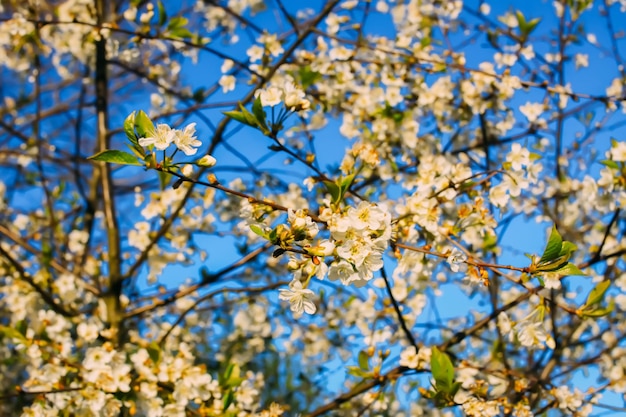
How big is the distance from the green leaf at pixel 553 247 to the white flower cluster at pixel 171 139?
2.73ft

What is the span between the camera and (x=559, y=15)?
357 centimetres

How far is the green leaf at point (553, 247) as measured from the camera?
52.2 inches

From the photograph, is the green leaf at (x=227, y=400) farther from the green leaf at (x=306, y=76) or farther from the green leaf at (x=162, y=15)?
the green leaf at (x=162, y=15)

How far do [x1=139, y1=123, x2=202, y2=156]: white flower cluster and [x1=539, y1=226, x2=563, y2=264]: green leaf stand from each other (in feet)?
2.73

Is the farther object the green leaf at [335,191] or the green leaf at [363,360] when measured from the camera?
the green leaf at [363,360]

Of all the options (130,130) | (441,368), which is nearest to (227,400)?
(441,368)

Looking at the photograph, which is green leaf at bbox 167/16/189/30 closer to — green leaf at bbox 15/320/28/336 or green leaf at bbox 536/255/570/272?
green leaf at bbox 15/320/28/336

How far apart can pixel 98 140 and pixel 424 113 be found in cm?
173

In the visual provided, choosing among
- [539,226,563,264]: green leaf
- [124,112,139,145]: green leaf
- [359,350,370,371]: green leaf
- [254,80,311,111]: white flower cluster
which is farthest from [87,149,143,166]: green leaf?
[359,350,370,371]: green leaf

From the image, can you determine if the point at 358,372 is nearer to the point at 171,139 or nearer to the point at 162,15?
the point at 171,139

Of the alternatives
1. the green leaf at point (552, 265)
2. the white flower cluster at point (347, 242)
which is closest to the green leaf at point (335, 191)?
the white flower cluster at point (347, 242)

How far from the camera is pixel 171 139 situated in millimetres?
1260

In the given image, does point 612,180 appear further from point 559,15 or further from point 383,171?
point 559,15

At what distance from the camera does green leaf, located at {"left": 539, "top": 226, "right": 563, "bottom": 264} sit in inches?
52.2
